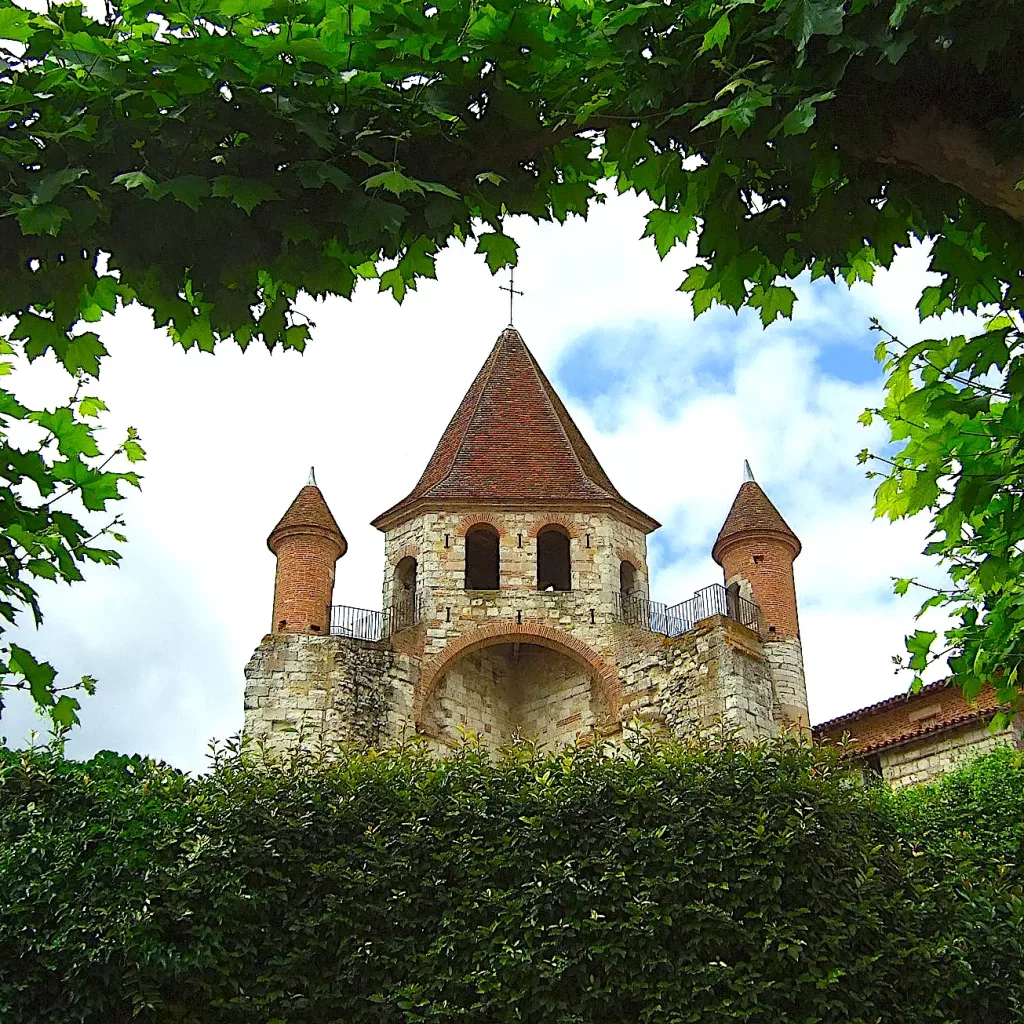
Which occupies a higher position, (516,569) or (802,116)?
(516,569)

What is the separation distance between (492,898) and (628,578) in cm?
1577

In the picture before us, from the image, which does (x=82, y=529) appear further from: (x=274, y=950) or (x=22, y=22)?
(x=274, y=950)

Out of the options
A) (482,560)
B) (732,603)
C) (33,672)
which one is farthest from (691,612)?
(33,672)

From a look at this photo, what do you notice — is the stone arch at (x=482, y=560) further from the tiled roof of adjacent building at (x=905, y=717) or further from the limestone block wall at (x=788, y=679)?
the tiled roof of adjacent building at (x=905, y=717)

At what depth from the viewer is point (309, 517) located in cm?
2552

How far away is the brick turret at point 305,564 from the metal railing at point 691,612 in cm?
584

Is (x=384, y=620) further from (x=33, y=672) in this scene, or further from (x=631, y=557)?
(x=33, y=672)

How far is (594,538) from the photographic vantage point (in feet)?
83.9

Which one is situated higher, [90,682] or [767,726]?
[767,726]

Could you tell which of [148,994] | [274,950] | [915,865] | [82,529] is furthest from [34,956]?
[915,865]

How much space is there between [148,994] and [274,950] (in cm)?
111

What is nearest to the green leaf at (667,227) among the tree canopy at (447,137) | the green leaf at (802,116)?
the tree canopy at (447,137)

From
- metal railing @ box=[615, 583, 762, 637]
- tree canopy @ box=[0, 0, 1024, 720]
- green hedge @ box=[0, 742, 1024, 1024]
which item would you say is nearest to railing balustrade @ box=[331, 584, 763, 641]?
metal railing @ box=[615, 583, 762, 637]

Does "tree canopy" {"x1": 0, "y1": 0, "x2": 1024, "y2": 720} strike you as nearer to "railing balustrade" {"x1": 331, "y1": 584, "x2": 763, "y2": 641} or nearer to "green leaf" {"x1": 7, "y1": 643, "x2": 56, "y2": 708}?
"green leaf" {"x1": 7, "y1": 643, "x2": 56, "y2": 708}
